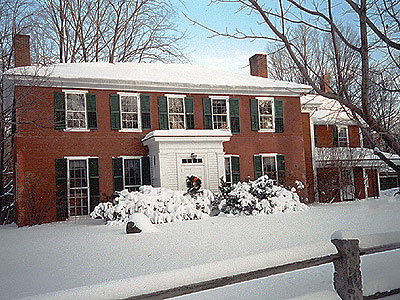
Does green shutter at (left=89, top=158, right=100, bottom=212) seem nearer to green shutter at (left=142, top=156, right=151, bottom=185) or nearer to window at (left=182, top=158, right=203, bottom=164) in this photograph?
green shutter at (left=142, top=156, right=151, bottom=185)

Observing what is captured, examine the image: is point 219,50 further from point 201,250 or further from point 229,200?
point 229,200

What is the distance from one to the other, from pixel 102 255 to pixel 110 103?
1002 centimetres

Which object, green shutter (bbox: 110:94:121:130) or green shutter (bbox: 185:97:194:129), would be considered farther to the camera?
green shutter (bbox: 185:97:194:129)

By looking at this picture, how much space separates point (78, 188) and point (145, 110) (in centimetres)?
437

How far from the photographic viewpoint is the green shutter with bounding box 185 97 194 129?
18636 mm

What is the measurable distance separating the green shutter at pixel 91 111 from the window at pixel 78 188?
1.51m

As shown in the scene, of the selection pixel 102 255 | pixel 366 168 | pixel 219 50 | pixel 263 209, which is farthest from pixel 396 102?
pixel 366 168

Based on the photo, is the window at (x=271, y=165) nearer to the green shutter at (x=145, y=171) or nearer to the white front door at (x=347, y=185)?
the white front door at (x=347, y=185)

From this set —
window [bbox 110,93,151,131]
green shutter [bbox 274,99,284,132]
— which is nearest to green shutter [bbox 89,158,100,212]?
window [bbox 110,93,151,131]

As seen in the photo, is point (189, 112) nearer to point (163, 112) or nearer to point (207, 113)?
point (207, 113)

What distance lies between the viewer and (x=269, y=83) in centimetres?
2039

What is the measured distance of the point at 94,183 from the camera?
55.8 ft

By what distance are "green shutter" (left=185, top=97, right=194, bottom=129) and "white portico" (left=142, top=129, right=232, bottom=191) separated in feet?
5.05

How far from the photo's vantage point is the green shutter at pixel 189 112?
61.1ft
